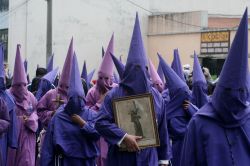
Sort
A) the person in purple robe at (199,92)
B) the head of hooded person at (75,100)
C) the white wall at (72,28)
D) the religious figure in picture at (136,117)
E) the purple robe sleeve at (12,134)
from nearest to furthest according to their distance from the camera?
1. the religious figure in picture at (136,117)
2. the head of hooded person at (75,100)
3. the purple robe sleeve at (12,134)
4. the person in purple robe at (199,92)
5. the white wall at (72,28)

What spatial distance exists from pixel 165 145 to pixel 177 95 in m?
1.90

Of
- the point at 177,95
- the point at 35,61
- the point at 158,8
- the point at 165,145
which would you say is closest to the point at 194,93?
the point at 177,95

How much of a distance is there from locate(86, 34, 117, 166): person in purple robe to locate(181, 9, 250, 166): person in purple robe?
3714 millimetres

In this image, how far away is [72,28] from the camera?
2791 cm

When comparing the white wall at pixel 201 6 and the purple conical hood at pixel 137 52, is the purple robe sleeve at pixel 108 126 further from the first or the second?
the white wall at pixel 201 6

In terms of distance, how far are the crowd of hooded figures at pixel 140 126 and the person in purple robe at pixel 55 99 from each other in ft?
0.05

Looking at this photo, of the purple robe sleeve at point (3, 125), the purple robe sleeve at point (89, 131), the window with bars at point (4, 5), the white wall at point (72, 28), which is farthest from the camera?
the window with bars at point (4, 5)

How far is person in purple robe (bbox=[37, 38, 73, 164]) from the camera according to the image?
25.1 ft

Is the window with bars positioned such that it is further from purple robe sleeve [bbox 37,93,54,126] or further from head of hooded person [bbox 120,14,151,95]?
head of hooded person [bbox 120,14,151,95]

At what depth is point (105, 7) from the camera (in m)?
29.2

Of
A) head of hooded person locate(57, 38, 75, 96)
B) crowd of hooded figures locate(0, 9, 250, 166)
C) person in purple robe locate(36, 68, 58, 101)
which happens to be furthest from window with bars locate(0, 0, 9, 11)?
head of hooded person locate(57, 38, 75, 96)

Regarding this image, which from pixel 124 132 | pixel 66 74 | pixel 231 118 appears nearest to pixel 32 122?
pixel 66 74

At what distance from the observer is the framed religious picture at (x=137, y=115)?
5.66 meters

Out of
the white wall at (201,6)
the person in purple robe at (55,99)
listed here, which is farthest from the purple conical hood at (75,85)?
the white wall at (201,6)
